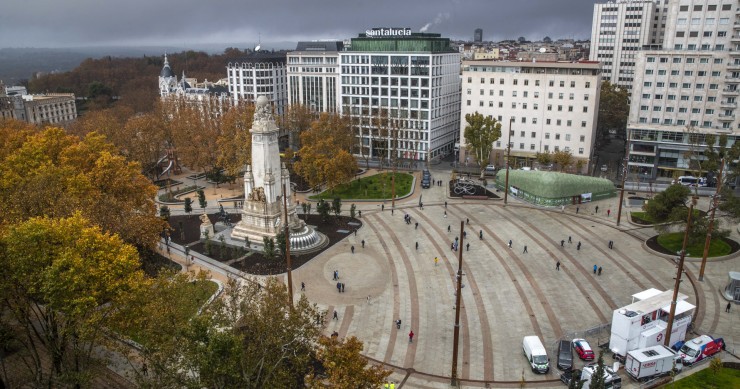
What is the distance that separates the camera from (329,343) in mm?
25906

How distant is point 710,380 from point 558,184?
135 feet

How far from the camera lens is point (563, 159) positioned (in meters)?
86.8

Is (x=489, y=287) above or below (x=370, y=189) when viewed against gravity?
below

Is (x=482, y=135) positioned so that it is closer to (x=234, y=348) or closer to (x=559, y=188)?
(x=559, y=188)

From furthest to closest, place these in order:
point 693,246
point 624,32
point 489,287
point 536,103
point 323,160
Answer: point 624,32, point 536,103, point 323,160, point 693,246, point 489,287

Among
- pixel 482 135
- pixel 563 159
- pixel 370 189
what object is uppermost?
pixel 482 135

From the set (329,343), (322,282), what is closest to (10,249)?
(329,343)

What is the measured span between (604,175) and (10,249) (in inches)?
3538

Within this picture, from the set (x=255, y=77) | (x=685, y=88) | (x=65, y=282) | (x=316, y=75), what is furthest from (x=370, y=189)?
(x=65, y=282)


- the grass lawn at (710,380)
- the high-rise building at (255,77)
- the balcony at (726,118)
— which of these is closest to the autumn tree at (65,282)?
the grass lawn at (710,380)

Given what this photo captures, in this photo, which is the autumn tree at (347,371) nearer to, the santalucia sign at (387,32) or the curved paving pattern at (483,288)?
the curved paving pattern at (483,288)

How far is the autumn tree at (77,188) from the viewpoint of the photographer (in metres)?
40.4

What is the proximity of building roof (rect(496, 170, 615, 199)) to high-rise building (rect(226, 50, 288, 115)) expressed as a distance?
7300cm

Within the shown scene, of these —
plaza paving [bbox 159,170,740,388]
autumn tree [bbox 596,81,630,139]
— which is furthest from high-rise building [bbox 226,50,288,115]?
autumn tree [bbox 596,81,630,139]
